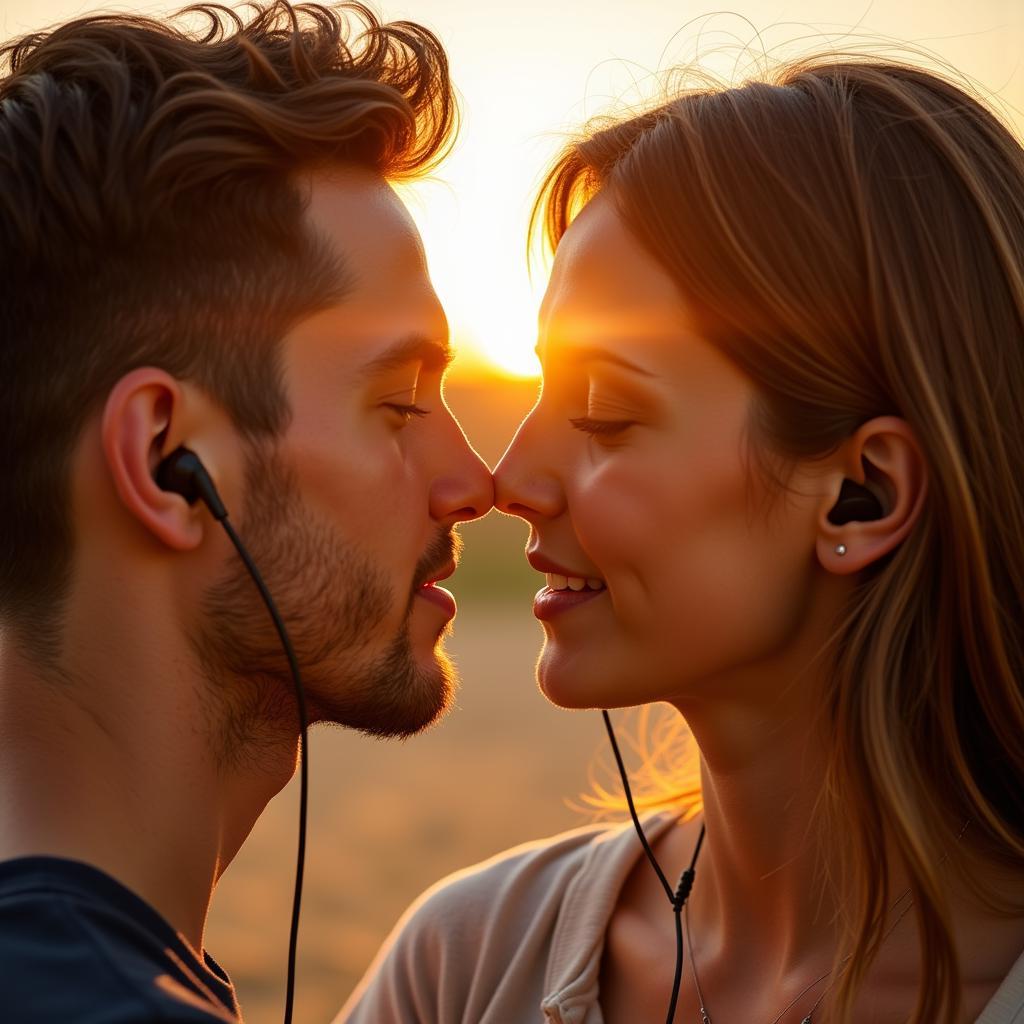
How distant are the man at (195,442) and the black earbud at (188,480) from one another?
0.02m

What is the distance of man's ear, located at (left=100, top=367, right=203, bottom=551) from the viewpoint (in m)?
2.14

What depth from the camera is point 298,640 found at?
7.89 ft

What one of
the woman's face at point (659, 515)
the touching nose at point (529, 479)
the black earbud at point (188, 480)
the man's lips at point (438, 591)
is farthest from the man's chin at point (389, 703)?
the black earbud at point (188, 480)

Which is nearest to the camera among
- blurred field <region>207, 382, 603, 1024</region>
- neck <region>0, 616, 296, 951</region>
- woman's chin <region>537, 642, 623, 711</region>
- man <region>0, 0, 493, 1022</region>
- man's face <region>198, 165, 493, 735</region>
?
neck <region>0, 616, 296, 951</region>

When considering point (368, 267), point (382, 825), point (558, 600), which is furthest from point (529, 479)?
point (382, 825)

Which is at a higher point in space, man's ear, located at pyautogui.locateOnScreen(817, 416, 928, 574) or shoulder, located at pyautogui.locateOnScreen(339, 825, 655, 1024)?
man's ear, located at pyautogui.locateOnScreen(817, 416, 928, 574)

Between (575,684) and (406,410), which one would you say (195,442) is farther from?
(575,684)

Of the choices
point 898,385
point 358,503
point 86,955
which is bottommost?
point 86,955

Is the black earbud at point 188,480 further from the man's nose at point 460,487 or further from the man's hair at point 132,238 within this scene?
the man's nose at point 460,487

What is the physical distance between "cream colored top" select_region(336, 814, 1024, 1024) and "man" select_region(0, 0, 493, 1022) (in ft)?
1.63

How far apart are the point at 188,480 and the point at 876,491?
1202 mm

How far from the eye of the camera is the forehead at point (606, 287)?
8.20 feet

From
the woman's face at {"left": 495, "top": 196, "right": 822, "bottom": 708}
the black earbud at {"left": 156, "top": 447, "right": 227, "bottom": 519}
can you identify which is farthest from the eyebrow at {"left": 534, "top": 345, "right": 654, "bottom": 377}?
the black earbud at {"left": 156, "top": 447, "right": 227, "bottom": 519}

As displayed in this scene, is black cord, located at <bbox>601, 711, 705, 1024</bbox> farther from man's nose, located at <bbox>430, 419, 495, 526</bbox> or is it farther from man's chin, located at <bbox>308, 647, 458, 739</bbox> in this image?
man's nose, located at <bbox>430, 419, 495, 526</bbox>
